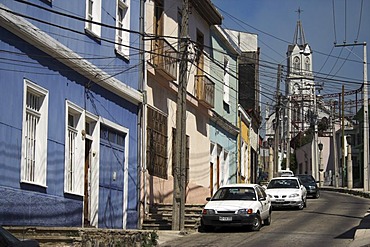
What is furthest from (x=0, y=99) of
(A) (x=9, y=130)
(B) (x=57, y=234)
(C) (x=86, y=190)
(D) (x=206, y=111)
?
(D) (x=206, y=111)

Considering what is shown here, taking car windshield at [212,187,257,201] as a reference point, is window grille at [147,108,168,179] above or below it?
above

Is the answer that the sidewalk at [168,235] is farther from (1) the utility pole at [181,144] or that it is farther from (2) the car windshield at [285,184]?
(2) the car windshield at [285,184]

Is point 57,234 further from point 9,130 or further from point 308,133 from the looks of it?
point 308,133

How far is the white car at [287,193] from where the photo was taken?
33.4 meters

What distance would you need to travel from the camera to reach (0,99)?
50.3ft

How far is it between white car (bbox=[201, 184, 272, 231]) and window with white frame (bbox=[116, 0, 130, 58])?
566cm

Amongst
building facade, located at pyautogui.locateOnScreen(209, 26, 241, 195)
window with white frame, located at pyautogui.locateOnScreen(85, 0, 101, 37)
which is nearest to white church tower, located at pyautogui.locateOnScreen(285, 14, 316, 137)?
building facade, located at pyautogui.locateOnScreen(209, 26, 241, 195)

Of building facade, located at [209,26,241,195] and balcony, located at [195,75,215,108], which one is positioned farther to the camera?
building facade, located at [209,26,241,195]

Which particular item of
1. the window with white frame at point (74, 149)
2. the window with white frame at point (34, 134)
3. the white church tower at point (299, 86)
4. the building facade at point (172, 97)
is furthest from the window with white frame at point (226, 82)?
the white church tower at point (299, 86)

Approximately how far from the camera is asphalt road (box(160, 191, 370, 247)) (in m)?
20.0

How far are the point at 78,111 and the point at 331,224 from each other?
10768 mm

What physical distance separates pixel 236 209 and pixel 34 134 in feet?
27.2

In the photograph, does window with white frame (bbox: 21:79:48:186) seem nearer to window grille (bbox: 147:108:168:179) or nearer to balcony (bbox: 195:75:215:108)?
window grille (bbox: 147:108:168:179)

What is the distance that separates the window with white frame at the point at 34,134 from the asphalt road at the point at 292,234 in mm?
4167
